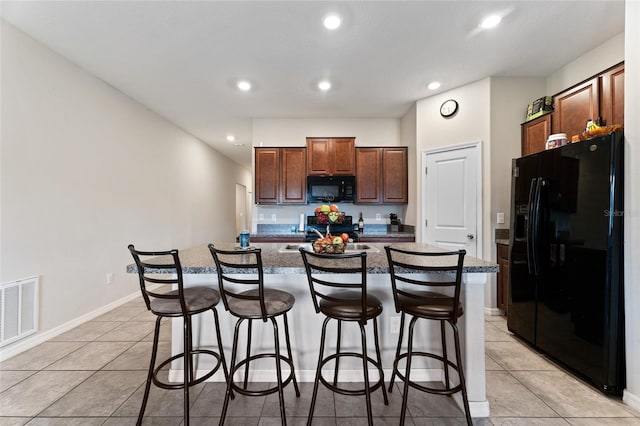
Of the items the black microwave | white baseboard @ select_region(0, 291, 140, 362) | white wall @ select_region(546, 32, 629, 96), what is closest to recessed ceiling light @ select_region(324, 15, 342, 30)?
the black microwave

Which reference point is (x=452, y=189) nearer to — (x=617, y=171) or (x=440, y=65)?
(x=440, y=65)

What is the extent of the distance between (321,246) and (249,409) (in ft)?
3.68

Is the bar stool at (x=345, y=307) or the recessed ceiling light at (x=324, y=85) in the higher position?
the recessed ceiling light at (x=324, y=85)

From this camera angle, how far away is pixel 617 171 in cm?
174

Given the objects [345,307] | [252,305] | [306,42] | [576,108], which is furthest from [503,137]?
[252,305]

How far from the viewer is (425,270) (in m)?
1.40

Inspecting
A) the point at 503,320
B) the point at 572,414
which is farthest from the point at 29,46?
the point at 503,320

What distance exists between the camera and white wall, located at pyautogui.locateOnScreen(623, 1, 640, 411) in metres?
1.67

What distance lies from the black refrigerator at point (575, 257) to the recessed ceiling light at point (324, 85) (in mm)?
2312

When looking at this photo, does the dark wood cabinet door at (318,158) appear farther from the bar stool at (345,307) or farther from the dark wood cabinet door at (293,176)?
the bar stool at (345,307)

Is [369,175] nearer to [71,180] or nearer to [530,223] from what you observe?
[530,223]

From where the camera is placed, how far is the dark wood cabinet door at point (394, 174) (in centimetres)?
427

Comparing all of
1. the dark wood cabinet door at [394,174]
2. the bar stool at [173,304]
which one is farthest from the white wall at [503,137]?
the bar stool at [173,304]

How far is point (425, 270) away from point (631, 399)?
170 centimetres
